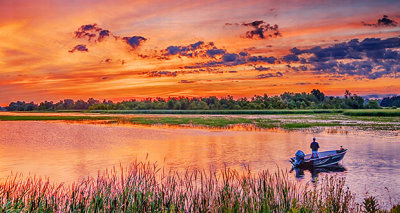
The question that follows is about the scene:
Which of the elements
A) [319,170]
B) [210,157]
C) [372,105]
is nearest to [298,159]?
[319,170]

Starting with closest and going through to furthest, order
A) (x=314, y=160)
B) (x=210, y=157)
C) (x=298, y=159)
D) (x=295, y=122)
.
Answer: (x=298, y=159), (x=314, y=160), (x=210, y=157), (x=295, y=122)

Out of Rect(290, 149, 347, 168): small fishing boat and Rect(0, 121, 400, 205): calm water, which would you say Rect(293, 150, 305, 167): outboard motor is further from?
Rect(0, 121, 400, 205): calm water

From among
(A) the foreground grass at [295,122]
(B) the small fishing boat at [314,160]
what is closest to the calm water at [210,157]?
(B) the small fishing boat at [314,160]

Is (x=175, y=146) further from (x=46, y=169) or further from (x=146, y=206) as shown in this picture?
(x=146, y=206)

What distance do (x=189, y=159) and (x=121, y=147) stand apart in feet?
31.0

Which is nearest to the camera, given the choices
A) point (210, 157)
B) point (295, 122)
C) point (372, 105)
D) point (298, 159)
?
point (298, 159)

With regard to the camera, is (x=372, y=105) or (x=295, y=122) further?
(x=372, y=105)

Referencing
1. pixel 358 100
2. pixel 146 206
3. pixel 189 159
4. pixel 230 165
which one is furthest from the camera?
pixel 358 100

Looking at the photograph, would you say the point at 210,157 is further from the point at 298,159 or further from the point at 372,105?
the point at 372,105

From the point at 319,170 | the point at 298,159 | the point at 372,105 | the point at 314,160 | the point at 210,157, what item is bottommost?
the point at 319,170

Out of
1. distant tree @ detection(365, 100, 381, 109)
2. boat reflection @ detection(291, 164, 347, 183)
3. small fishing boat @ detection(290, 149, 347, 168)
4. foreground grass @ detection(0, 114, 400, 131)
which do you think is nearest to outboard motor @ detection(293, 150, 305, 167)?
small fishing boat @ detection(290, 149, 347, 168)

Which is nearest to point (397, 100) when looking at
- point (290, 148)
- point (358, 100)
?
point (358, 100)

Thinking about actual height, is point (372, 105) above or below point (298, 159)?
above

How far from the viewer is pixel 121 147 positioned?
31641mm
